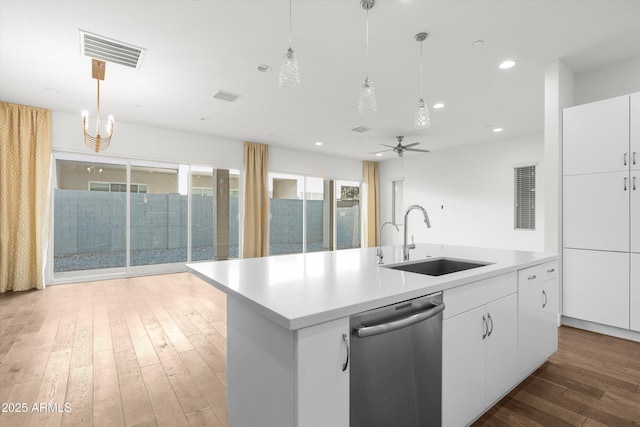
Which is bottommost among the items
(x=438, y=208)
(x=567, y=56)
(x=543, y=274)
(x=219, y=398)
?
(x=219, y=398)

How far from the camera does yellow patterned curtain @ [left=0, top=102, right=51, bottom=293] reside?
4422mm

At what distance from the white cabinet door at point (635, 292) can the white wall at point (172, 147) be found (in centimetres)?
626

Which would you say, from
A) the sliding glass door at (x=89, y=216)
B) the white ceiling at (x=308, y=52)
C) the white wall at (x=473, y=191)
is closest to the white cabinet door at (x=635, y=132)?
the white ceiling at (x=308, y=52)

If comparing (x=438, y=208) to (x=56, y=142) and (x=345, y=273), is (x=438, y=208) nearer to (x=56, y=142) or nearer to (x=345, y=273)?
(x=345, y=273)

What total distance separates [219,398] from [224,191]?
17.1ft

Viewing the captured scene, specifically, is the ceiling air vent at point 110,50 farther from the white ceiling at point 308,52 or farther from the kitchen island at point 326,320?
the kitchen island at point 326,320

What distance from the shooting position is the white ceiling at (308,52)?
2398 millimetres

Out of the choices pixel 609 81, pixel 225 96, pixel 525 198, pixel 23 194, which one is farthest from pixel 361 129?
pixel 23 194

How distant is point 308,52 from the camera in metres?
3.02

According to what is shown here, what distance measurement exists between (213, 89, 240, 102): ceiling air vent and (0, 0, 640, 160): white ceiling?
14cm

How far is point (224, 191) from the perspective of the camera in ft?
21.7

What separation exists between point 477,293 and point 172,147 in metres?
5.91

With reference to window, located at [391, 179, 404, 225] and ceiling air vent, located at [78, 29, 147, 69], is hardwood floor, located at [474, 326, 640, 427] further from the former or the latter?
window, located at [391, 179, 404, 225]

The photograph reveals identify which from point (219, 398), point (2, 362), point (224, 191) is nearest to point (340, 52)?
point (219, 398)
